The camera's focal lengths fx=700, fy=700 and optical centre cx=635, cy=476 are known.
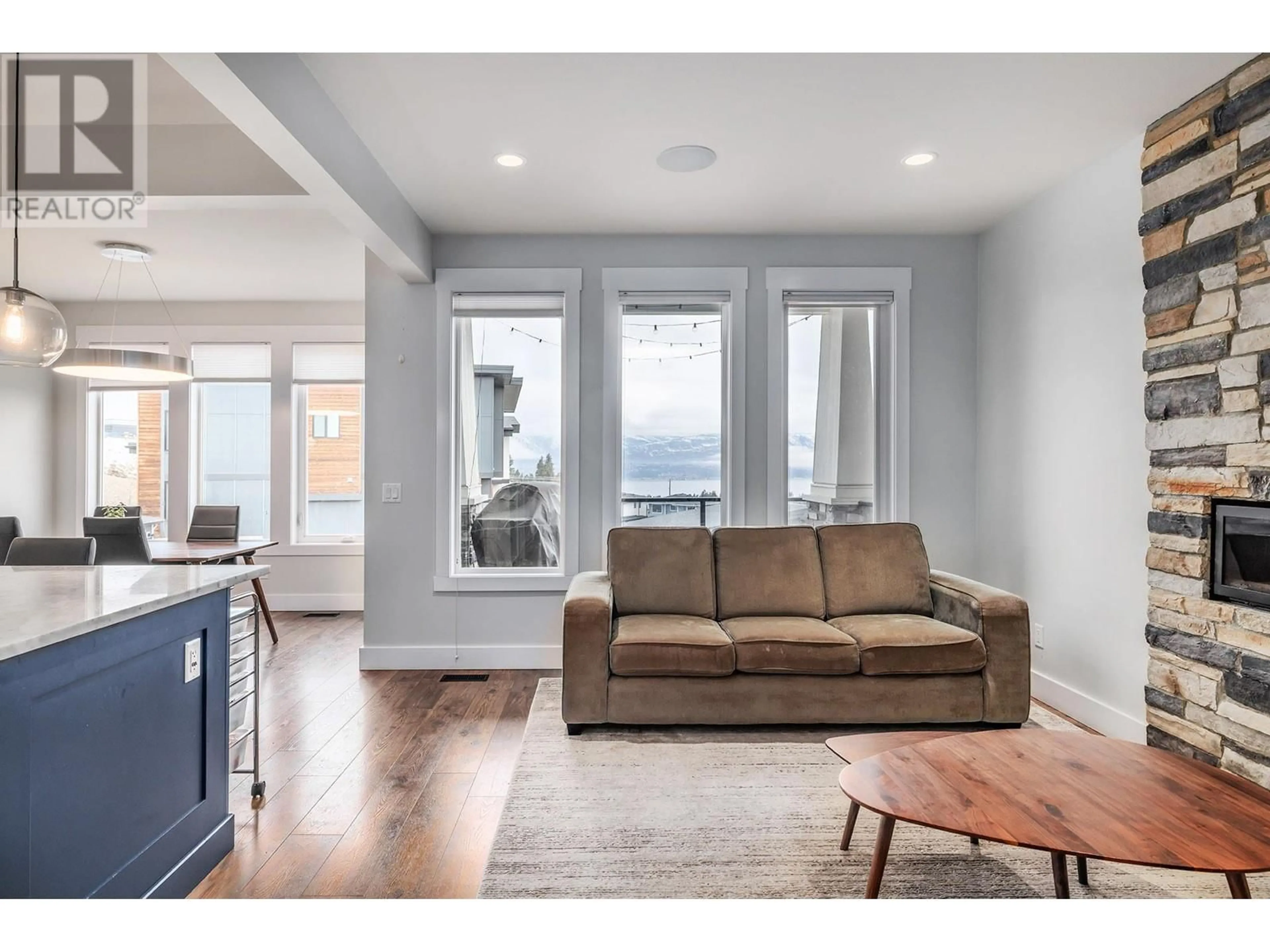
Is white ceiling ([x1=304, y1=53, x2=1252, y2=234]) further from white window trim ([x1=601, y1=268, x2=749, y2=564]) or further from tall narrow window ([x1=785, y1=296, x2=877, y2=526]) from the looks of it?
tall narrow window ([x1=785, y1=296, x2=877, y2=526])

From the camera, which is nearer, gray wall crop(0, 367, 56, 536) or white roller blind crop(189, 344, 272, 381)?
gray wall crop(0, 367, 56, 536)

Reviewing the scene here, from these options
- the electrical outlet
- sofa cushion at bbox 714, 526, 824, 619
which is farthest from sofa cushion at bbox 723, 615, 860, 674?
the electrical outlet

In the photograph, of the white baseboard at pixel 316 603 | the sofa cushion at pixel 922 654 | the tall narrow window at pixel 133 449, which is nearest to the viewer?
the sofa cushion at pixel 922 654

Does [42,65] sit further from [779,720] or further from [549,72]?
[779,720]

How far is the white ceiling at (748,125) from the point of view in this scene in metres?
2.42

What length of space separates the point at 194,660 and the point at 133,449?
5378 millimetres

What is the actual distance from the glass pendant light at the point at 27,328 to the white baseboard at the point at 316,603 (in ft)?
12.7

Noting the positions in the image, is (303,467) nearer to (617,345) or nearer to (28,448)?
(28,448)

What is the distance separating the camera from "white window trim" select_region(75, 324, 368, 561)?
6.14m

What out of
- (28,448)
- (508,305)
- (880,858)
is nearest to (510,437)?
(508,305)

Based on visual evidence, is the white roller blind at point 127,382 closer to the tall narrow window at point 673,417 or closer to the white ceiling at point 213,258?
the white ceiling at point 213,258

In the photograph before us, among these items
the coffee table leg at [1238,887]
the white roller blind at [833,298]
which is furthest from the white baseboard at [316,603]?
the coffee table leg at [1238,887]

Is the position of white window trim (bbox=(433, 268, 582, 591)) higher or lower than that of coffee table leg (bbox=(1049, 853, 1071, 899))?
higher

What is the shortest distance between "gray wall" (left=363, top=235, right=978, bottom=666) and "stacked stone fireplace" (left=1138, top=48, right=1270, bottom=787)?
1427 mm
